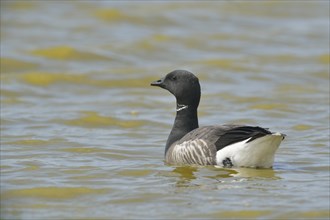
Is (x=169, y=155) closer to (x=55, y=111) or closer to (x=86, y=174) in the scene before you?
(x=86, y=174)

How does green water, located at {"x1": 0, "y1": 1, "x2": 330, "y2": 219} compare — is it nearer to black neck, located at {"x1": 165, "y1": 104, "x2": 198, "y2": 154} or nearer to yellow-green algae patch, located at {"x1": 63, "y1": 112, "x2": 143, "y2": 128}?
yellow-green algae patch, located at {"x1": 63, "y1": 112, "x2": 143, "y2": 128}

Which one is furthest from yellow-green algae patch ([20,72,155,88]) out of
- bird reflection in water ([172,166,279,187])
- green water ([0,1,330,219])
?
bird reflection in water ([172,166,279,187])

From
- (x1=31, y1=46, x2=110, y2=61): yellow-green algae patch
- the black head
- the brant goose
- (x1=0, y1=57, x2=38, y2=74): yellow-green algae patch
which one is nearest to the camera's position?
the brant goose

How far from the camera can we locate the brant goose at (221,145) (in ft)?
35.2

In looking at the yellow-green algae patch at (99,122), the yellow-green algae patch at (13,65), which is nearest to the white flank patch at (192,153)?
the yellow-green algae patch at (99,122)

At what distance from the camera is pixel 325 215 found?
9062mm

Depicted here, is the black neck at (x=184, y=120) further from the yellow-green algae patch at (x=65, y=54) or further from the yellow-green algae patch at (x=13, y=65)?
the yellow-green algae patch at (x=65, y=54)

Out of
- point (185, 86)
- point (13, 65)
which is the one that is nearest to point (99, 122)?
point (185, 86)

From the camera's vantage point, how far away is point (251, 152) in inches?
A: 430

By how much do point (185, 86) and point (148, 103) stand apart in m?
4.31

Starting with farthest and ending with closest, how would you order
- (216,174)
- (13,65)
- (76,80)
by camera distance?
(13,65) < (76,80) < (216,174)

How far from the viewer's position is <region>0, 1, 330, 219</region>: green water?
9.70 meters

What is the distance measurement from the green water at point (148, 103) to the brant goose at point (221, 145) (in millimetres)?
166

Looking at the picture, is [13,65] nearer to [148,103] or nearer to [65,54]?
[65,54]
